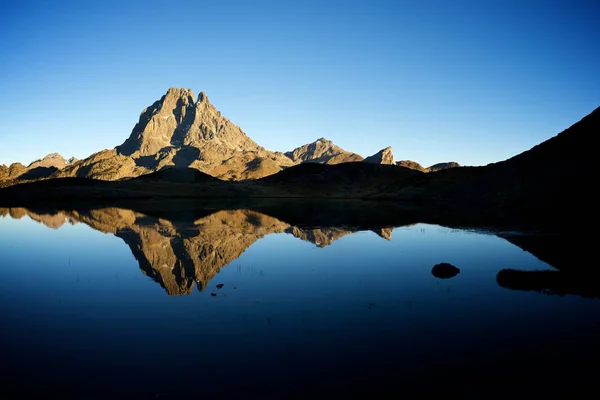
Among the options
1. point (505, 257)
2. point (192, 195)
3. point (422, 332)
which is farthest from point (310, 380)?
point (192, 195)

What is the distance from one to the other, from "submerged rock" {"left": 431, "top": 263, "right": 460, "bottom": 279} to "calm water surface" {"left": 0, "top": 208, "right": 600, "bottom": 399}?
1.61 ft

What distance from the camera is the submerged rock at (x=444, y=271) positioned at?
2405cm

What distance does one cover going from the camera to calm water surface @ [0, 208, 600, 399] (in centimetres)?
1116

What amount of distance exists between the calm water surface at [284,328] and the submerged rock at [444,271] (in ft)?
1.61

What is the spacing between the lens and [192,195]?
150 meters

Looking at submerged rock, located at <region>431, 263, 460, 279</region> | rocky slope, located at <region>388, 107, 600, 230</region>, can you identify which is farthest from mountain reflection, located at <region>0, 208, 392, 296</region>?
rocky slope, located at <region>388, 107, 600, 230</region>

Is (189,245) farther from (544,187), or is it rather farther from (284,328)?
(544,187)

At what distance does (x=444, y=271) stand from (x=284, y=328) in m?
13.8

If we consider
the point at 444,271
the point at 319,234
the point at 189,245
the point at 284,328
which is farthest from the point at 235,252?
the point at 284,328

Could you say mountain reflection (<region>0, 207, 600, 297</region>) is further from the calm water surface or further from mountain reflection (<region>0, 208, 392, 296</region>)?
the calm water surface

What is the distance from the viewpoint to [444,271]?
24375 millimetres

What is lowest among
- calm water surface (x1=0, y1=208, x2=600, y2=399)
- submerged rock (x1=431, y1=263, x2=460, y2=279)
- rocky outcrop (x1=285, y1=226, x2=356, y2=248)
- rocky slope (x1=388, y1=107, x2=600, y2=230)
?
calm water surface (x1=0, y1=208, x2=600, y2=399)

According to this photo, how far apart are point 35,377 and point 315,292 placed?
13.1 meters

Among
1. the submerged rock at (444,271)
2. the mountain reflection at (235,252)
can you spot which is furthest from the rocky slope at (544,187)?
the submerged rock at (444,271)
